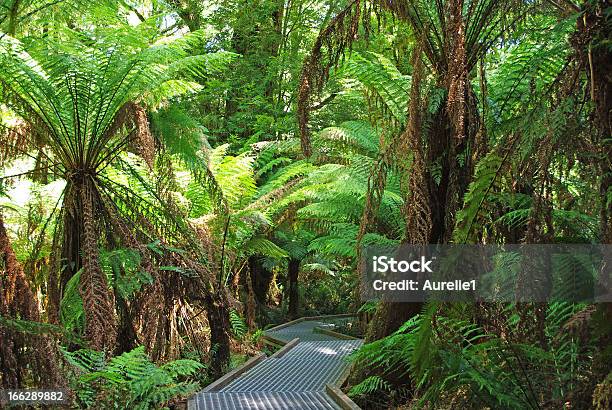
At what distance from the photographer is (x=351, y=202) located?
7402 mm

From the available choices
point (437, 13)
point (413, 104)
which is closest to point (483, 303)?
point (413, 104)

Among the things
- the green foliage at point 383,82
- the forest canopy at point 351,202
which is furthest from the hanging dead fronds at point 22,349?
the green foliage at point 383,82

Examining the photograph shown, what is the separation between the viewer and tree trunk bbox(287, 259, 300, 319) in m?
11.0

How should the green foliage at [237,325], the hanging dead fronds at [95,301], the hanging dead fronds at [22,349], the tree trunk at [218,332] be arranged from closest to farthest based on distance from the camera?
the hanging dead fronds at [22,349], the hanging dead fronds at [95,301], the tree trunk at [218,332], the green foliage at [237,325]

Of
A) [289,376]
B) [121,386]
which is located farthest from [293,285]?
[121,386]

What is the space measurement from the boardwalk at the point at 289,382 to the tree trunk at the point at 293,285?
345 centimetres

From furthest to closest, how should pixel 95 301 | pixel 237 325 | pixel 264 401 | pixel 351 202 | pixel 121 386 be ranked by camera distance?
pixel 351 202
pixel 237 325
pixel 264 401
pixel 121 386
pixel 95 301

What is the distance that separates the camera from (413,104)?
2.87 metres

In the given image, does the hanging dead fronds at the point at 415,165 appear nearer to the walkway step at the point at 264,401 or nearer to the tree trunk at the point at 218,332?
the walkway step at the point at 264,401

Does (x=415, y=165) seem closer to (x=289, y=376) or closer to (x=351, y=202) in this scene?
(x=289, y=376)

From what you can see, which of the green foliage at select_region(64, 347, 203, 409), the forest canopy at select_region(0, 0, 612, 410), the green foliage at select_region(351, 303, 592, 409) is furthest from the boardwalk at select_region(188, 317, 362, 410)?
the green foliage at select_region(351, 303, 592, 409)

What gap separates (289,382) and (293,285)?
6.29 meters

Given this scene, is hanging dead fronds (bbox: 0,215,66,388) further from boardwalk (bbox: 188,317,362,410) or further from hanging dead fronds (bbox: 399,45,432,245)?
boardwalk (bbox: 188,317,362,410)

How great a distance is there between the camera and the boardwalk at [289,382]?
13.5 feet
